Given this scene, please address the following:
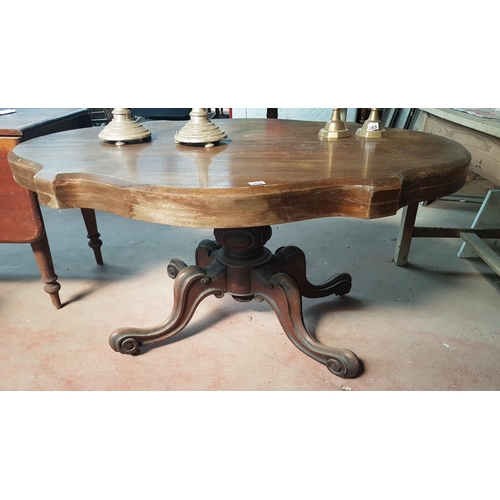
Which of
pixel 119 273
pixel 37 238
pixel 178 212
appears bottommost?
pixel 119 273

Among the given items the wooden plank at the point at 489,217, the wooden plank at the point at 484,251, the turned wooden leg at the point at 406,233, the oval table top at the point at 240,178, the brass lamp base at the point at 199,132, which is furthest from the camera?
the wooden plank at the point at 489,217

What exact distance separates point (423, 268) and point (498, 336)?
54cm

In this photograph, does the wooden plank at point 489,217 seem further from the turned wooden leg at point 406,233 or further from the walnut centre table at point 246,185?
the walnut centre table at point 246,185

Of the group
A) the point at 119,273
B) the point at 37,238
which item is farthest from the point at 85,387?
the point at 119,273

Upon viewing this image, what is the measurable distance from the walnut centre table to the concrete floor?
11cm

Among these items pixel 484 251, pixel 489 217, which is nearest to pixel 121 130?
pixel 484 251

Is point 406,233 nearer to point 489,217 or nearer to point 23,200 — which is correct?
point 489,217

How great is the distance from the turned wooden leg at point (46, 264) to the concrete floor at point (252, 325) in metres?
0.10

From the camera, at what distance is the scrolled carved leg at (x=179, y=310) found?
1.37 metres

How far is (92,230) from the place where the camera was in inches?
76.0

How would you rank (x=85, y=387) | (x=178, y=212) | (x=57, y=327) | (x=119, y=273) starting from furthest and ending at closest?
(x=119, y=273) → (x=57, y=327) → (x=85, y=387) → (x=178, y=212)

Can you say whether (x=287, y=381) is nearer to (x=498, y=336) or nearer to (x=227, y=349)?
(x=227, y=349)

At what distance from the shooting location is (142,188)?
84 centimetres

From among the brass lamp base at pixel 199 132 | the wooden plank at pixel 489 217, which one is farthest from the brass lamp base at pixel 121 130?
the wooden plank at pixel 489 217
